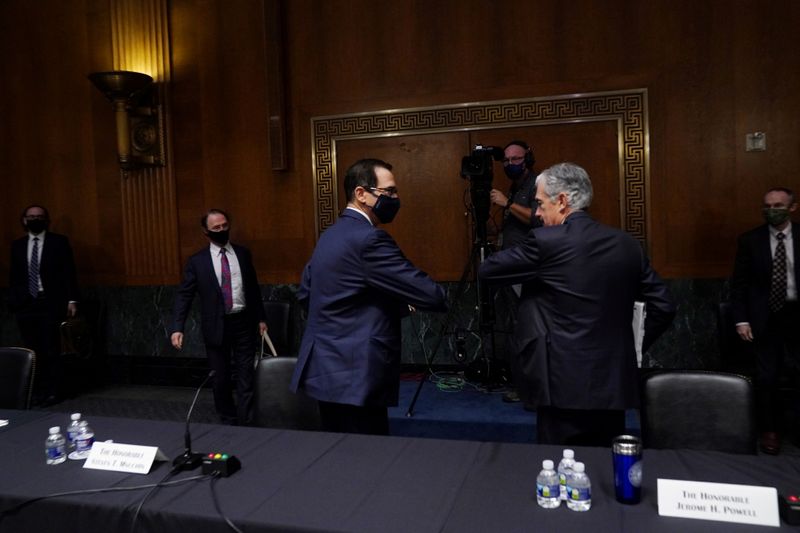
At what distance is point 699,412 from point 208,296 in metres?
2.97

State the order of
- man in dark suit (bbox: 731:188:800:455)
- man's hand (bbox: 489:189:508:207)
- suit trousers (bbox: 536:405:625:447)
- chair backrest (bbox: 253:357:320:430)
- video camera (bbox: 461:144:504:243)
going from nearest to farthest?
suit trousers (bbox: 536:405:625:447) → chair backrest (bbox: 253:357:320:430) → man in dark suit (bbox: 731:188:800:455) → video camera (bbox: 461:144:504:243) → man's hand (bbox: 489:189:508:207)

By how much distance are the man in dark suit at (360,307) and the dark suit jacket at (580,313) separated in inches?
13.3

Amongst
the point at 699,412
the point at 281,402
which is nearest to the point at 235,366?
the point at 281,402

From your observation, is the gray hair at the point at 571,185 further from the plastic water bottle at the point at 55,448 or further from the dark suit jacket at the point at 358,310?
the plastic water bottle at the point at 55,448

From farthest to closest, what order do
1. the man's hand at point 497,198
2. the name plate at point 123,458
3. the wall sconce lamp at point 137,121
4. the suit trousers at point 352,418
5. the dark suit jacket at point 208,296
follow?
1. the wall sconce lamp at point 137,121
2. the dark suit jacket at point 208,296
3. the man's hand at point 497,198
4. the suit trousers at point 352,418
5. the name plate at point 123,458

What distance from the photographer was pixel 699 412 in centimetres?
199

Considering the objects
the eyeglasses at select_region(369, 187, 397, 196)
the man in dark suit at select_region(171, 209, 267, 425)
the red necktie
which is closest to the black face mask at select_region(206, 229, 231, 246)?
the man in dark suit at select_region(171, 209, 267, 425)

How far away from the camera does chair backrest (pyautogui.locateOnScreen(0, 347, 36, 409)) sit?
2652 mm

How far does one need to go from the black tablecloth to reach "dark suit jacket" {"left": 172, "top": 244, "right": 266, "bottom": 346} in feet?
6.99

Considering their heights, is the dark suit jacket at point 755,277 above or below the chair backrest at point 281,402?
above

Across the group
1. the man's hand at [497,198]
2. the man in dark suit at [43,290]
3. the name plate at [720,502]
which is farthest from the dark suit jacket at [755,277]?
the man in dark suit at [43,290]

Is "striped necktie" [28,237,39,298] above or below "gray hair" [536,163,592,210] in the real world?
below

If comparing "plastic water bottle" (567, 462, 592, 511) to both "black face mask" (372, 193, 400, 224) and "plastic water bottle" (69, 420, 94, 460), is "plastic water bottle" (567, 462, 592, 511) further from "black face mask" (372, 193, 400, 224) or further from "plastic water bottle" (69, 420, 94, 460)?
"plastic water bottle" (69, 420, 94, 460)

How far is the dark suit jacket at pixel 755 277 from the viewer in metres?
3.38
